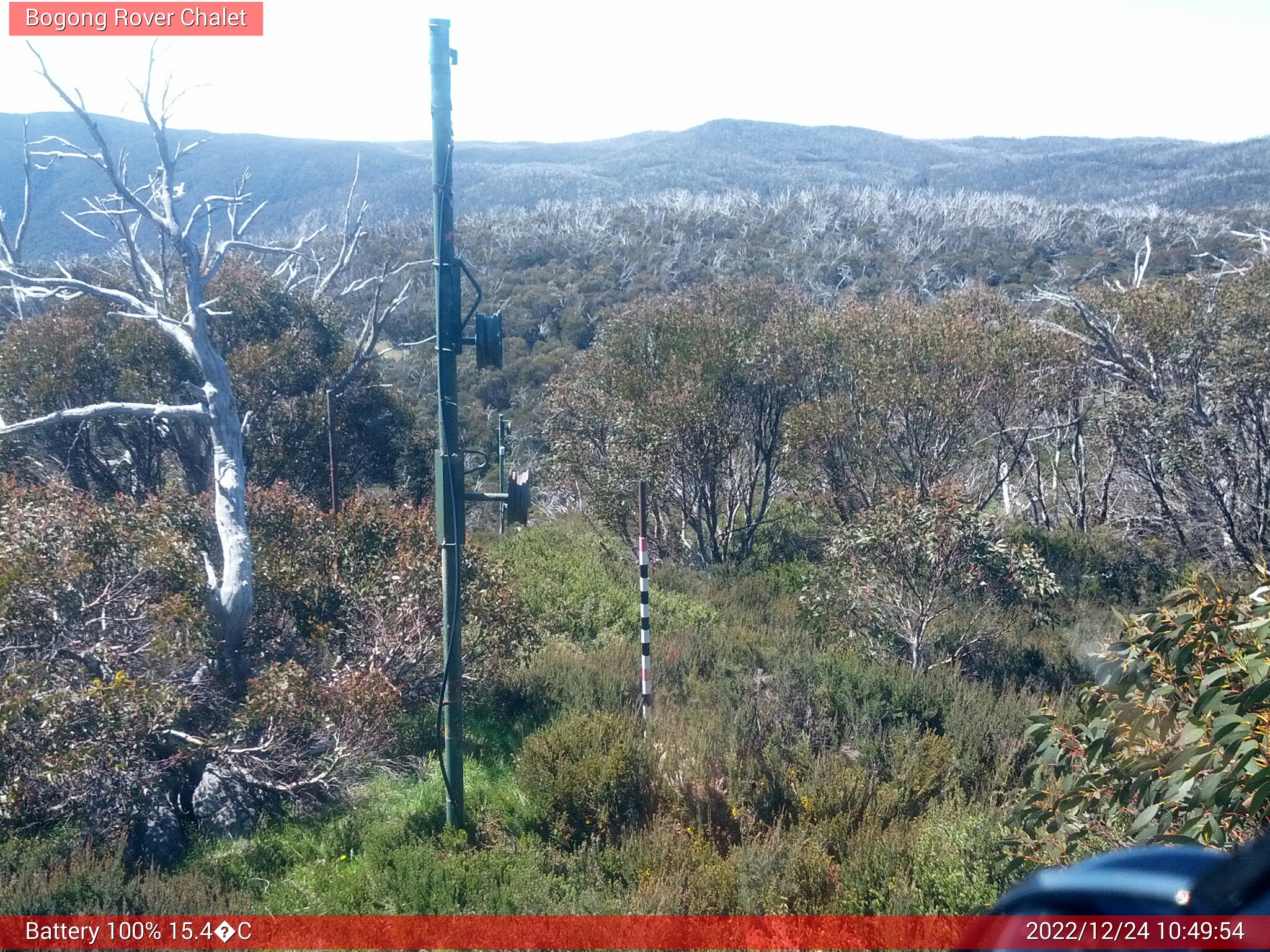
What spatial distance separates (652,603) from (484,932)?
6.67 metres

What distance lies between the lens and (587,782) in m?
5.28

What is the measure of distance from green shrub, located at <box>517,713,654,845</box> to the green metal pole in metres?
0.48

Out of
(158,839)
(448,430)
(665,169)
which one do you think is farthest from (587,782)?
(665,169)

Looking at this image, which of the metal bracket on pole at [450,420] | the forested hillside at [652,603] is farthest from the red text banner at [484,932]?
the metal bracket on pole at [450,420]

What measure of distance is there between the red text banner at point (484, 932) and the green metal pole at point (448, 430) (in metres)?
1.04

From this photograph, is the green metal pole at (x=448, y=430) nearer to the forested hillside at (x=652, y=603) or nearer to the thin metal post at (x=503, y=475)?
the forested hillside at (x=652, y=603)

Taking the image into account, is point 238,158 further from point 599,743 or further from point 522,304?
point 599,743

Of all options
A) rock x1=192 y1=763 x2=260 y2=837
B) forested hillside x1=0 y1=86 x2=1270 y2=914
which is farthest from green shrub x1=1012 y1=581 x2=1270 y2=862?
rock x1=192 y1=763 x2=260 y2=837

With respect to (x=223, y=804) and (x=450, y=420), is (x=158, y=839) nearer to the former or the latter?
(x=223, y=804)

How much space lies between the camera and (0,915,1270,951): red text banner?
4004mm

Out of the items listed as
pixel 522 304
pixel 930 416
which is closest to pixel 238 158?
pixel 522 304

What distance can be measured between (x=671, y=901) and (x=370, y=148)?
7904 cm

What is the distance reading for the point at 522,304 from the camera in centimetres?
3162

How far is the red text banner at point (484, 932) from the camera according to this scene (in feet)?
13.1
